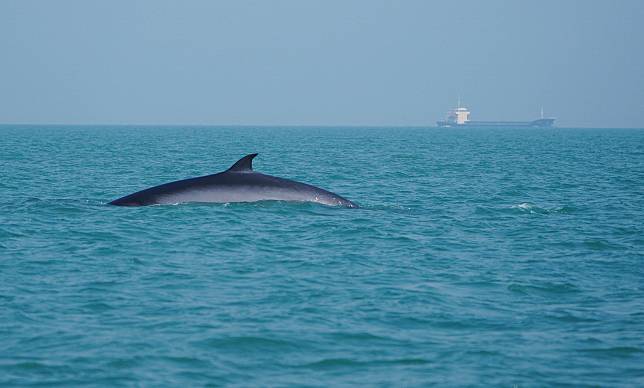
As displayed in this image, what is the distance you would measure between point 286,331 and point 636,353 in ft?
14.9

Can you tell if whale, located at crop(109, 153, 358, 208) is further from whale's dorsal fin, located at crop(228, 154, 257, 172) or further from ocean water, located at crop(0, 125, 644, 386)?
ocean water, located at crop(0, 125, 644, 386)

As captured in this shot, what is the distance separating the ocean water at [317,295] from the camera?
1187cm

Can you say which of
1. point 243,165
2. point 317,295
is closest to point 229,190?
point 243,165

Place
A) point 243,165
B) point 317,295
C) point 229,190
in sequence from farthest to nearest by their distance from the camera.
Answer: point 229,190
point 243,165
point 317,295

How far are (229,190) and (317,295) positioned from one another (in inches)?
402

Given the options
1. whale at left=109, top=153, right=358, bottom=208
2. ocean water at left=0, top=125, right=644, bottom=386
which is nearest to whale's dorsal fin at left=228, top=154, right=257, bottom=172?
whale at left=109, top=153, right=358, bottom=208

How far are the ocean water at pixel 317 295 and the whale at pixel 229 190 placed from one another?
302mm

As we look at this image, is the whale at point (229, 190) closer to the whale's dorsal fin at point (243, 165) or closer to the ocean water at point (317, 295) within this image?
the whale's dorsal fin at point (243, 165)

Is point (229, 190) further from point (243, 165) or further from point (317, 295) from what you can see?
point (317, 295)

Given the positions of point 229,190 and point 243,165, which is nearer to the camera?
point 243,165

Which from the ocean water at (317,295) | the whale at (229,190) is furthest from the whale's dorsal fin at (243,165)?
the ocean water at (317,295)

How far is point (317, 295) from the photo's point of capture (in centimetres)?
1564

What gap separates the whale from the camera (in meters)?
25.4

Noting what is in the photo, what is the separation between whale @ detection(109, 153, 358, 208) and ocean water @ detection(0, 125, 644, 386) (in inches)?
11.9
